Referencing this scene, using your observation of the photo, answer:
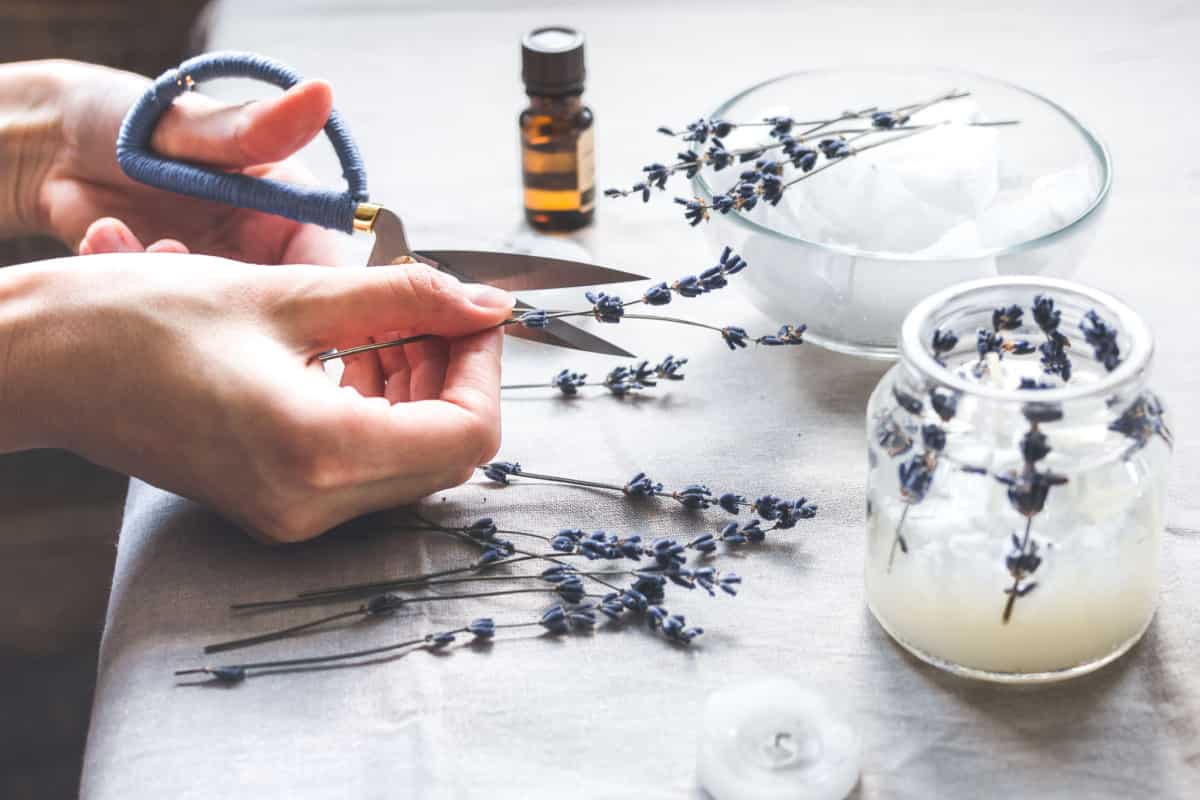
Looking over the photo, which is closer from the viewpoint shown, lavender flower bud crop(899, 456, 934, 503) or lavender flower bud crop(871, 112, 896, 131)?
lavender flower bud crop(899, 456, 934, 503)

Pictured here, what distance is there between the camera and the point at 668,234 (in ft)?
3.78

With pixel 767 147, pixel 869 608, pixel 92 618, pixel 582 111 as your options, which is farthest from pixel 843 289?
pixel 92 618

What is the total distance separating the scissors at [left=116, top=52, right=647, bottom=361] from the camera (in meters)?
0.98

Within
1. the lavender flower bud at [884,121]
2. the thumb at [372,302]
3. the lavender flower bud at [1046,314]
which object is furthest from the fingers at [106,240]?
the lavender flower bud at [1046,314]

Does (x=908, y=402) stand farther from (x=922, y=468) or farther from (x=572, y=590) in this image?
(x=572, y=590)

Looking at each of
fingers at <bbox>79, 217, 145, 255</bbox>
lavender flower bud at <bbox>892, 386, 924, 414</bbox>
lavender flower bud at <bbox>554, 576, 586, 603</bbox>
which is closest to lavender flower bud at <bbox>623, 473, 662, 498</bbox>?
lavender flower bud at <bbox>554, 576, 586, 603</bbox>

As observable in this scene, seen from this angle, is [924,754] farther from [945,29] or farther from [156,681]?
[945,29]

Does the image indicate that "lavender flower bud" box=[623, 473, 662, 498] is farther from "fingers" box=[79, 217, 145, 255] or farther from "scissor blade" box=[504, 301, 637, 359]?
"fingers" box=[79, 217, 145, 255]

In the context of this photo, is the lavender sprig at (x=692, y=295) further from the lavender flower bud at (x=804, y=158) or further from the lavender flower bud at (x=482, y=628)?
the lavender flower bud at (x=482, y=628)

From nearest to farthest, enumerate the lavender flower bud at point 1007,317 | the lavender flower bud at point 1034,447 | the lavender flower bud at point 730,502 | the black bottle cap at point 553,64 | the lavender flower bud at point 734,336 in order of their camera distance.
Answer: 1. the lavender flower bud at point 1034,447
2. the lavender flower bud at point 1007,317
3. the lavender flower bud at point 730,502
4. the lavender flower bud at point 734,336
5. the black bottle cap at point 553,64

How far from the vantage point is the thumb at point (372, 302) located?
0.84 m

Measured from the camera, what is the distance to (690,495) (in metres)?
0.85

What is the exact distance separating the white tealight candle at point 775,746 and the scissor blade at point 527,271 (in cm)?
38

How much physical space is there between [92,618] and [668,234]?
821 millimetres
